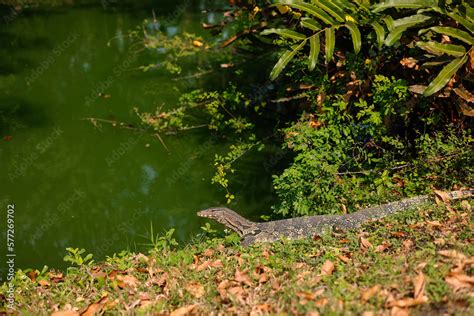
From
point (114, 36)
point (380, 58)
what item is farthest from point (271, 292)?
point (114, 36)

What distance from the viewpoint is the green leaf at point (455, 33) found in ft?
15.4

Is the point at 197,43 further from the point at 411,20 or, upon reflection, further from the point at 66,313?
the point at 66,313

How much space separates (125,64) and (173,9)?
10.3 ft

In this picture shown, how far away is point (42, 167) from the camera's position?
6770 mm

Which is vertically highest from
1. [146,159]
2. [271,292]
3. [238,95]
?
[271,292]

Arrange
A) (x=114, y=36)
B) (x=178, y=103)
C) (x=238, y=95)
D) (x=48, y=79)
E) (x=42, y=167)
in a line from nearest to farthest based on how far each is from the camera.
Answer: (x=42, y=167) < (x=238, y=95) < (x=178, y=103) < (x=48, y=79) < (x=114, y=36)

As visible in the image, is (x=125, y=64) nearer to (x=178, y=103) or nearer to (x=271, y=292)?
(x=178, y=103)

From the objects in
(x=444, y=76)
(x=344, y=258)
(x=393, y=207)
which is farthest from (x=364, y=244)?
(x=444, y=76)

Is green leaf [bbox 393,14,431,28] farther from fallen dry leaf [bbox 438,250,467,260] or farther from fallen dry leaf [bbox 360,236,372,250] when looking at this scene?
fallen dry leaf [bbox 438,250,467,260]

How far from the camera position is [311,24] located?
5.26 metres

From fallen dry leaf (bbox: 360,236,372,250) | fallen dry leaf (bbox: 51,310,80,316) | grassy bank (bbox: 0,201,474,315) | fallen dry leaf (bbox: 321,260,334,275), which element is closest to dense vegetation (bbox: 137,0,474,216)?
grassy bank (bbox: 0,201,474,315)

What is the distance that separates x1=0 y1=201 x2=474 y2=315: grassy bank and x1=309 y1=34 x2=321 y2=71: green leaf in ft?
5.05

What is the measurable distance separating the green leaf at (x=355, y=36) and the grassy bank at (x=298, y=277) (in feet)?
5.05

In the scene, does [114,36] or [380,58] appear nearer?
[380,58]
